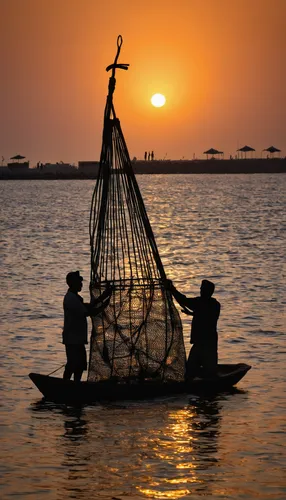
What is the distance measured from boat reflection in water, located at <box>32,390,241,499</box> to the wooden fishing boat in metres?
0.14

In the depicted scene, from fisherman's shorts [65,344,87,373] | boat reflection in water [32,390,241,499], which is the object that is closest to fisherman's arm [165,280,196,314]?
boat reflection in water [32,390,241,499]

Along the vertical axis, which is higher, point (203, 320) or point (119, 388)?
point (203, 320)

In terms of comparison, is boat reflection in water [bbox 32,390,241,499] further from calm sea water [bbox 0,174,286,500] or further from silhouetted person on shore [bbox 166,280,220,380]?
silhouetted person on shore [bbox 166,280,220,380]

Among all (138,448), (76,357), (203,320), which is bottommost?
(138,448)

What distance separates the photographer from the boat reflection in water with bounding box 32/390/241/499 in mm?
11922

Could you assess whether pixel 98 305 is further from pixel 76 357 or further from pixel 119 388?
pixel 119 388

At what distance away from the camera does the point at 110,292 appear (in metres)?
15.4

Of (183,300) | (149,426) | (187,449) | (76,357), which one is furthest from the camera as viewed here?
(183,300)

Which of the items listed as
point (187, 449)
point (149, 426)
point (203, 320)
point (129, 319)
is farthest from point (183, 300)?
point (187, 449)

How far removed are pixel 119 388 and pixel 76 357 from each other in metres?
0.79

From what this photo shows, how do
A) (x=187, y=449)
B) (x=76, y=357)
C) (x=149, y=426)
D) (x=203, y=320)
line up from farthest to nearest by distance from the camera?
(x=203, y=320) → (x=76, y=357) → (x=149, y=426) → (x=187, y=449)

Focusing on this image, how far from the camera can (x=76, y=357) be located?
14969 mm

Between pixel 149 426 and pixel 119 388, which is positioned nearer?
pixel 149 426

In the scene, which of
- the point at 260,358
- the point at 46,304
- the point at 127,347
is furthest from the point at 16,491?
the point at 46,304
